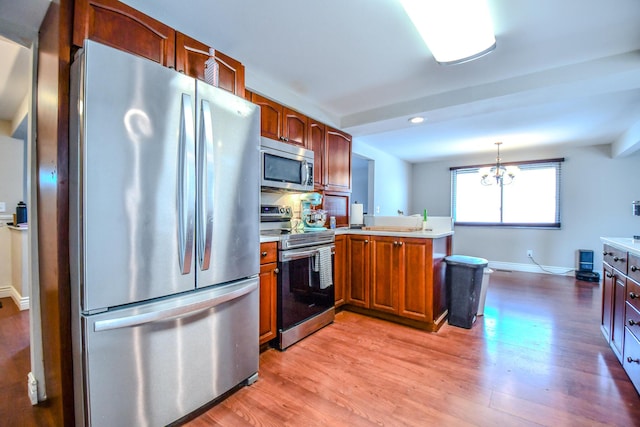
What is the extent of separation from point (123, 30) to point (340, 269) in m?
2.54

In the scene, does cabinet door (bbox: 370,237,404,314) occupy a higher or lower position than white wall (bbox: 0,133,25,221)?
lower

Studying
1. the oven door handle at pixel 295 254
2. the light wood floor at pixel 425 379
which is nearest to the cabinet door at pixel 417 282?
the light wood floor at pixel 425 379

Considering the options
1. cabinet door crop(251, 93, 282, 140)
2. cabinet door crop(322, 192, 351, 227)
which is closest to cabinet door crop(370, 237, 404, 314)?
cabinet door crop(322, 192, 351, 227)

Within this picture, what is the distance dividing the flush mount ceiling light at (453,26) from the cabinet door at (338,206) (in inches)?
72.2

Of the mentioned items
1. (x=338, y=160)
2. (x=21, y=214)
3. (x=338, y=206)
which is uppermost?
(x=338, y=160)

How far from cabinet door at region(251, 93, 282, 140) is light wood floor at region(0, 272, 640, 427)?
72.4 inches

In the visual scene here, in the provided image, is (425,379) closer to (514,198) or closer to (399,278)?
(399,278)

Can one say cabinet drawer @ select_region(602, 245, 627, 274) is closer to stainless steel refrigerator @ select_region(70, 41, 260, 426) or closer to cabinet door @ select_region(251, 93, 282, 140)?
stainless steel refrigerator @ select_region(70, 41, 260, 426)

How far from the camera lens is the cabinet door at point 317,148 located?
10.2 ft

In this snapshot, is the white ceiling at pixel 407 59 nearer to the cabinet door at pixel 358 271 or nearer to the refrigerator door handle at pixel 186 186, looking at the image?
the refrigerator door handle at pixel 186 186

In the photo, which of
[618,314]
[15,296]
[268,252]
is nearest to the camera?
[618,314]

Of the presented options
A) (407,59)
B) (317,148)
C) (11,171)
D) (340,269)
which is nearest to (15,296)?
(11,171)

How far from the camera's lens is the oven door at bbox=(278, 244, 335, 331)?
7.44 ft

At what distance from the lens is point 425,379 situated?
1.91m
